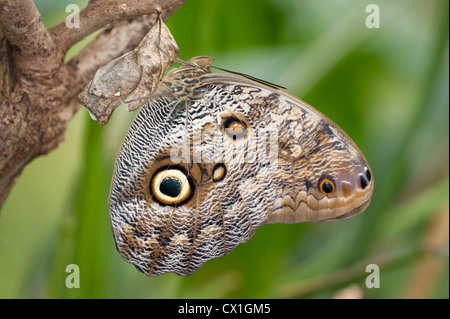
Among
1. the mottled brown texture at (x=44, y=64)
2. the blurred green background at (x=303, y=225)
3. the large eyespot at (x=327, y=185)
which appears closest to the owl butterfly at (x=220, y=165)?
the large eyespot at (x=327, y=185)

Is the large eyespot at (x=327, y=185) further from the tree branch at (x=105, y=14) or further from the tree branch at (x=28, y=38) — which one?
the tree branch at (x=28, y=38)

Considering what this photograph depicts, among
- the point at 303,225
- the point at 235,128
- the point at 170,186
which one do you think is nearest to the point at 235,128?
the point at 235,128

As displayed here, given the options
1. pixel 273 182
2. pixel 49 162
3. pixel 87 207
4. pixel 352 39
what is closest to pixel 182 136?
pixel 273 182

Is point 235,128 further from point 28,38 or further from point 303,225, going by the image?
point 303,225

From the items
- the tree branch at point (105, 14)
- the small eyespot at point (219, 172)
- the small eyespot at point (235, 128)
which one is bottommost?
the small eyespot at point (219, 172)

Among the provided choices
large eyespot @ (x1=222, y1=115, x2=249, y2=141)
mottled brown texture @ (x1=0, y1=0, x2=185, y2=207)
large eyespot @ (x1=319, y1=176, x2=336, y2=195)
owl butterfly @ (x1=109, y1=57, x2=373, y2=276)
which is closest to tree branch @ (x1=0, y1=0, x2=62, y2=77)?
mottled brown texture @ (x1=0, y1=0, x2=185, y2=207)

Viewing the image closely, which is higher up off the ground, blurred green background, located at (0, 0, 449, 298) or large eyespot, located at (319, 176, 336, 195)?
blurred green background, located at (0, 0, 449, 298)

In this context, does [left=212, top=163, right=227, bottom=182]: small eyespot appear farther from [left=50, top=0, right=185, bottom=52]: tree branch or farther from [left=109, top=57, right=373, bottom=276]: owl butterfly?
[left=50, top=0, right=185, bottom=52]: tree branch

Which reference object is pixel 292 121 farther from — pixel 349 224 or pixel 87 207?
pixel 349 224
